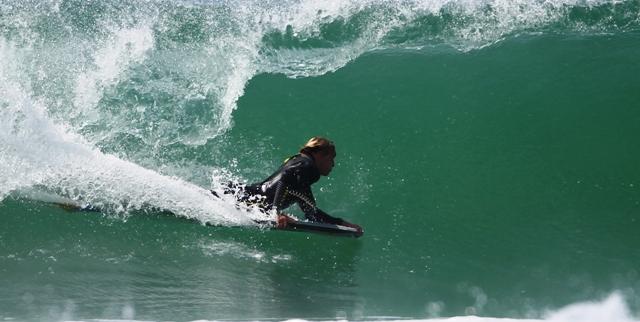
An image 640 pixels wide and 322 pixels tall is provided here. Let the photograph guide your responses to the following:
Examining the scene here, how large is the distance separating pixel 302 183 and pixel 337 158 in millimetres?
1474

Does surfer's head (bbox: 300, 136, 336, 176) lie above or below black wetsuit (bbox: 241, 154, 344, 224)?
above

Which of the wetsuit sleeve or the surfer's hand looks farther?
the wetsuit sleeve

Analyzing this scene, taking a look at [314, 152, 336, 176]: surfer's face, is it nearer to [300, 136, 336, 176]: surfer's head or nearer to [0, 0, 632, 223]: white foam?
[300, 136, 336, 176]: surfer's head

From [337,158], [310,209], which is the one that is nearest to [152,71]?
[337,158]

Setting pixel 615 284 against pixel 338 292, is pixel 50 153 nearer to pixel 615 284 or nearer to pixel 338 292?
pixel 338 292

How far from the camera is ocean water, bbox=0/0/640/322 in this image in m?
5.57

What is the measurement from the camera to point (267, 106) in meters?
8.52

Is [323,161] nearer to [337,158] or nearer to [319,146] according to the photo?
[319,146]

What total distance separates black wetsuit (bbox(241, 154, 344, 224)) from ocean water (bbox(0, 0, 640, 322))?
0.26m

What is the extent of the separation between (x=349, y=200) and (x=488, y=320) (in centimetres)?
291

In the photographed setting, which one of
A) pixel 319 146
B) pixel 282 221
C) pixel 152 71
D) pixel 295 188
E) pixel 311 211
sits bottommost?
pixel 282 221


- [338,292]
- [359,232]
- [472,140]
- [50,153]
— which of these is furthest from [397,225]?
[50,153]

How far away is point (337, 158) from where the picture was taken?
25.2 feet

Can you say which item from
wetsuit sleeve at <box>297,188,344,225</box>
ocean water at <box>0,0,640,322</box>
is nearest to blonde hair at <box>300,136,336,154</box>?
wetsuit sleeve at <box>297,188,344,225</box>
